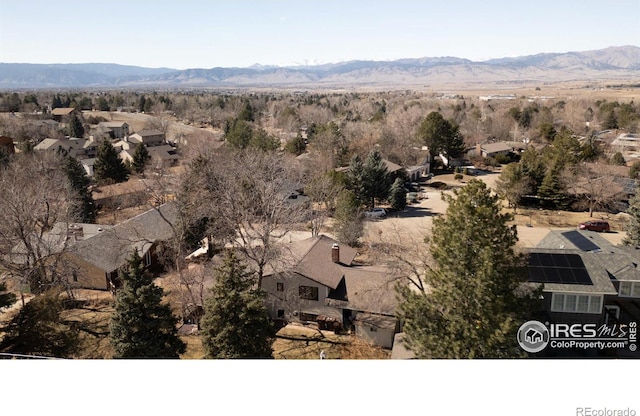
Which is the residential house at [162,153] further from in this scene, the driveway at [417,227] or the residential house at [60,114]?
the driveway at [417,227]

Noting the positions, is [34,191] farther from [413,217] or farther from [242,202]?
[413,217]

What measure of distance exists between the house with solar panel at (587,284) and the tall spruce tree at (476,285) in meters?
1.04

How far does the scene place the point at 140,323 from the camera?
329 inches

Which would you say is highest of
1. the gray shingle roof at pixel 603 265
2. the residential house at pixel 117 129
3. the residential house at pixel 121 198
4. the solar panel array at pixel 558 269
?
the residential house at pixel 117 129

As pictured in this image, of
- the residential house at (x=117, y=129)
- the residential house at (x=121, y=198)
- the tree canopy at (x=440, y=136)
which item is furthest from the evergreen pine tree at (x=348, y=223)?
the residential house at (x=117, y=129)

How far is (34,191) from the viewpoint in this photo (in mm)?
15227

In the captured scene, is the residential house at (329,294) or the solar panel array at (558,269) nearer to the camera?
the solar panel array at (558,269)

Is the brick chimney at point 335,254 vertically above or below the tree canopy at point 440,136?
below

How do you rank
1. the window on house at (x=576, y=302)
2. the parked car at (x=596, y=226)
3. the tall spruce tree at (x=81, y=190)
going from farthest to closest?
the tall spruce tree at (x=81, y=190) < the parked car at (x=596, y=226) < the window on house at (x=576, y=302)

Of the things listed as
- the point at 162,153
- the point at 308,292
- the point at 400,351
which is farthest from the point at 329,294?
the point at 162,153

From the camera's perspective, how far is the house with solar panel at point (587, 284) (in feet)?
25.6

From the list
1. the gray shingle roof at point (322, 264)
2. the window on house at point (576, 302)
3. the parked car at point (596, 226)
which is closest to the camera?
the window on house at point (576, 302)
